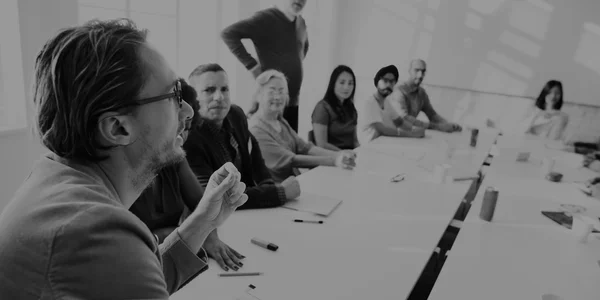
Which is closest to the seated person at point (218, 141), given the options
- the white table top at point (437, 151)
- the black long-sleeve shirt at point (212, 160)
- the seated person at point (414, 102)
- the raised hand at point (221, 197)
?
the black long-sleeve shirt at point (212, 160)

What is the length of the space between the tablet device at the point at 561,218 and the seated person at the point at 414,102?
1885 millimetres

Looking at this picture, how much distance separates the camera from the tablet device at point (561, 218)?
189cm

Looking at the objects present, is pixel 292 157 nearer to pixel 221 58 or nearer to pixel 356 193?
pixel 356 193

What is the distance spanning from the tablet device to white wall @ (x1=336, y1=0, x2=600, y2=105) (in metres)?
3.65

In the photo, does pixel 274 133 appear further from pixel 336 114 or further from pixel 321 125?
pixel 336 114

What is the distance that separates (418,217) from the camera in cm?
183

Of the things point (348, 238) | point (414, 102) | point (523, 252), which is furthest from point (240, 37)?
point (523, 252)

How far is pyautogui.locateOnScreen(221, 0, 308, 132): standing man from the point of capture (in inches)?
135

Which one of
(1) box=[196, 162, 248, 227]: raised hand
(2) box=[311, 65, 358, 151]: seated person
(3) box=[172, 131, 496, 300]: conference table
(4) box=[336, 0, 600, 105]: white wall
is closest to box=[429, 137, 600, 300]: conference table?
(3) box=[172, 131, 496, 300]: conference table

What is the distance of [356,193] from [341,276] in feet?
2.75

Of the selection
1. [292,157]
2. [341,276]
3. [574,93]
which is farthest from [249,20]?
[574,93]

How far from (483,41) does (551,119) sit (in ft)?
4.40

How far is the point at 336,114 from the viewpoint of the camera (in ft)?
11.3

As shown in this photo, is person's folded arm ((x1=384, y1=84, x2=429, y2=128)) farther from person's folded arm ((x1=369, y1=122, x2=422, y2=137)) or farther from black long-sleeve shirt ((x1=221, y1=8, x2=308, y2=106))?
black long-sleeve shirt ((x1=221, y1=8, x2=308, y2=106))
